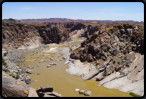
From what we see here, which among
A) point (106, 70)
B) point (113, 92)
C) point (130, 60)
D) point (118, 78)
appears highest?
point (130, 60)

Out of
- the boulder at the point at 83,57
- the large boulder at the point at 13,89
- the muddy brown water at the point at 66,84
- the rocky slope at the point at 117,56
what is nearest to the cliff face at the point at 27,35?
the muddy brown water at the point at 66,84

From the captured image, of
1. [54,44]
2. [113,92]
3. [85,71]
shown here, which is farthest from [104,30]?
[54,44]

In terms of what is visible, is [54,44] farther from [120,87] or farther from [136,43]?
[120,87]

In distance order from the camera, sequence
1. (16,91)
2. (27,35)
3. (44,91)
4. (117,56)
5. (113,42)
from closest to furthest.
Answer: (16,91), (44,91), (117,56), (113,42), (27,35)

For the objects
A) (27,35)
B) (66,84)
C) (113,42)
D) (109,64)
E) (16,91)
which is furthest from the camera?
(27,35)

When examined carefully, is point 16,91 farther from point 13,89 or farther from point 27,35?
point 27,35

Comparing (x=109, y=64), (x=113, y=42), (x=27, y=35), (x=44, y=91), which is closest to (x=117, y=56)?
(x=109, y=64)
